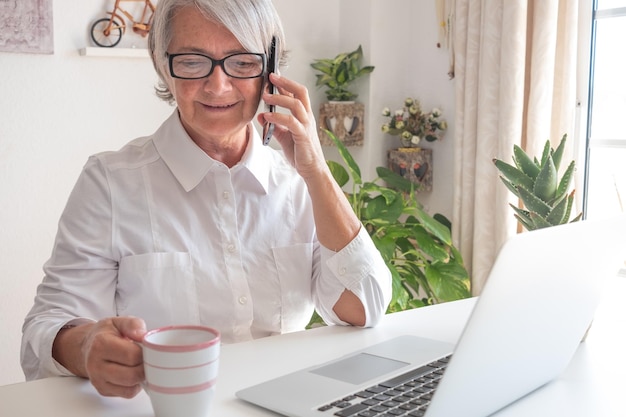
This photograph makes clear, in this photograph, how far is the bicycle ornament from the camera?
8.74ft

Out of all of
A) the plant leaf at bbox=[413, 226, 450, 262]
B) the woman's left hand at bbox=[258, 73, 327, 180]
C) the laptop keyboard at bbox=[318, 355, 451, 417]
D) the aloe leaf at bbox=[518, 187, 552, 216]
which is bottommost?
the plant leaf at bbox=[413, 226, 450, 262]

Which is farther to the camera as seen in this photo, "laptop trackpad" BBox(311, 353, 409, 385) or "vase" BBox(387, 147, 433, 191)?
"vase" BBox(387, 147, 433, 191)

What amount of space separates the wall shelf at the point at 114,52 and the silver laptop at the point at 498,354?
72.7 inches

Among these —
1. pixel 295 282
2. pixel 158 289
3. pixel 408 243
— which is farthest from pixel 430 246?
pixel 158 289

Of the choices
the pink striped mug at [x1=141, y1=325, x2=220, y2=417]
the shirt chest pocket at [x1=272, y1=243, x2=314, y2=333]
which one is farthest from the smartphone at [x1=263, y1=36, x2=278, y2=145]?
the pink striped mug at [x1=141, y1=325, x2=220, y2=417]

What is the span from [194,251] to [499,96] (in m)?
1.60

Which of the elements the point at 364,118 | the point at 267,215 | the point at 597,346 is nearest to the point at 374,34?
the point at 364,118

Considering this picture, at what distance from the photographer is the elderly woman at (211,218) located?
4.40ft

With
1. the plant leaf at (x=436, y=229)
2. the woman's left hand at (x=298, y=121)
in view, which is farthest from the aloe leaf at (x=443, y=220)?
the woman's left hand at (x=298, y=121)

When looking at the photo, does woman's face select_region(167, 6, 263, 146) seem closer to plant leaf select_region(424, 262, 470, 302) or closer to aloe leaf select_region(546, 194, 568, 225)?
aloe leaf select_region(546, 194, 568, 225)

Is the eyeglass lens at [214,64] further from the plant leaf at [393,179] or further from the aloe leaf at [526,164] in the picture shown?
the plant leaf at [393,179]

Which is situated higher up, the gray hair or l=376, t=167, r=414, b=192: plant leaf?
the gray hair

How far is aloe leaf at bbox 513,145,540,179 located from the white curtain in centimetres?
133

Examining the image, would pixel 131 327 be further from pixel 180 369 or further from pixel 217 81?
pixel 217 81
